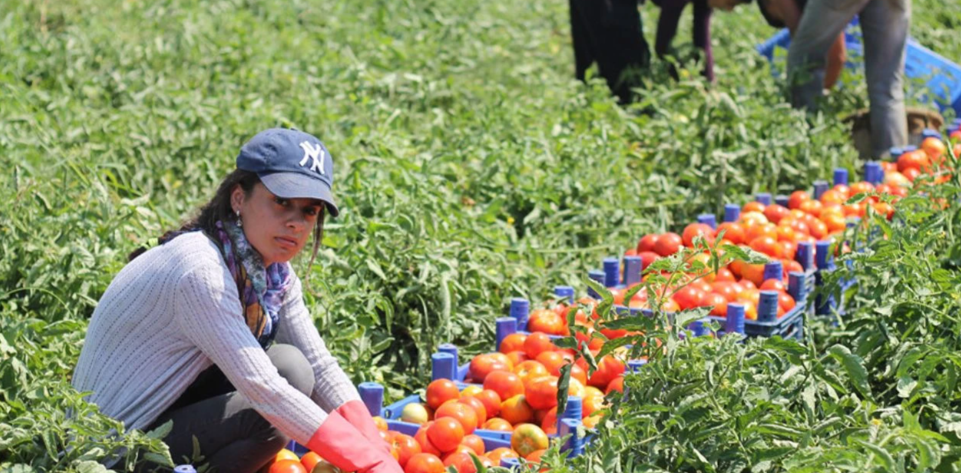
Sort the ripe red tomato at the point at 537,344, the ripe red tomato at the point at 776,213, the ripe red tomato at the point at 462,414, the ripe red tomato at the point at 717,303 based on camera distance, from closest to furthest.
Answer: the ripe red tomato at the point at 462,414
the ripe red tomato at the point at 537,344
the ripe red tomato at the point at 717,303
the ripe red tomato at the point at 776,213

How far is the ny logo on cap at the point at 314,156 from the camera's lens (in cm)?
283

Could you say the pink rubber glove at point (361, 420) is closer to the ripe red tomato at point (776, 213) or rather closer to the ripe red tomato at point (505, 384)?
the ripe red tomato at point (505, 384)

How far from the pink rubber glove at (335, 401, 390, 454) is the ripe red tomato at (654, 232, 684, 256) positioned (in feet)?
5.59

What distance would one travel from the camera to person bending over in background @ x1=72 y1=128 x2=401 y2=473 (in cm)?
273

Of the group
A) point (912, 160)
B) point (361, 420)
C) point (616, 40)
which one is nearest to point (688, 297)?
point (361, 420)

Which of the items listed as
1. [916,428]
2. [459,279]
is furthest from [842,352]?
[459,279]

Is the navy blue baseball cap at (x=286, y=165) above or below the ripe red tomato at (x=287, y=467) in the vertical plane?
above

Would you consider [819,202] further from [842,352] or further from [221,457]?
[221,457]

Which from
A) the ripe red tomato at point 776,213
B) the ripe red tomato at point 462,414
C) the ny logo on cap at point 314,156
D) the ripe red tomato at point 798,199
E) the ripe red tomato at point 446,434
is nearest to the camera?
the ny logo on cap at point 314,156

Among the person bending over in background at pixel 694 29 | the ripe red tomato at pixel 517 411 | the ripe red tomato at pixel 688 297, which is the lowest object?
the ripe red tomato at pixel 517 411

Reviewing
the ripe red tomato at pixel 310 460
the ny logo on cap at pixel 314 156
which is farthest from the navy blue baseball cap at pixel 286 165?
the ripe red tomato at pixel 310 460

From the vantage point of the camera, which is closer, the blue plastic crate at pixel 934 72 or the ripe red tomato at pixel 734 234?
the ripe red tomato at pixel 734 234

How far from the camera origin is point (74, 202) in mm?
4246

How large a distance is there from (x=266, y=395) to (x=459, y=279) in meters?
1.50
